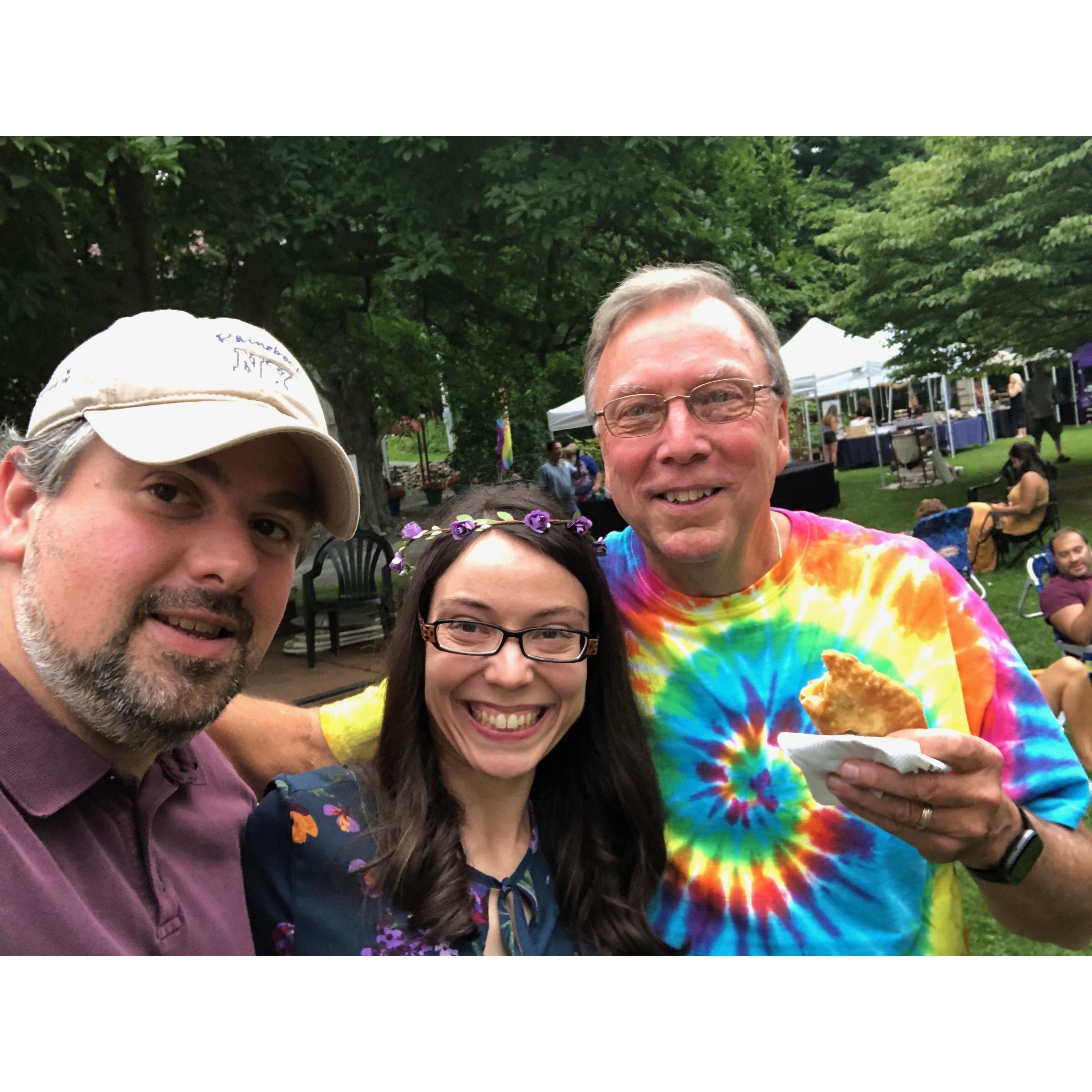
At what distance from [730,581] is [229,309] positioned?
5.87m

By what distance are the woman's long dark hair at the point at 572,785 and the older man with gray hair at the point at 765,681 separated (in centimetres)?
9

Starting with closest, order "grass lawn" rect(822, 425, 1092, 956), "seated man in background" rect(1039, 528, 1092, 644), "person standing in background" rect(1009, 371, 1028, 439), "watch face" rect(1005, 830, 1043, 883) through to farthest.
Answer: "watch face" rect(1005, 830, 1043, 883) < "grass lawn" rect(822, 425, 1092, 956) < "seated man in background" rect(1039, 528, 1092, 644) < "person standing in background" rect(1009, 371, 1028, 439)

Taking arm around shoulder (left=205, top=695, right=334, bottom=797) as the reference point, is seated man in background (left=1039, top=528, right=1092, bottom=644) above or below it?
below

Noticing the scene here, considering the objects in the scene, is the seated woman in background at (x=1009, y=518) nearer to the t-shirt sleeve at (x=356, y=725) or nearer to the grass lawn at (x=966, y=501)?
the grass lawn at (x=966, y=501)

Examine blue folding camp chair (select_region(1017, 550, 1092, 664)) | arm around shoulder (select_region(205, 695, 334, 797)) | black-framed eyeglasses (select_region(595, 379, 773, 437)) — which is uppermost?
black-framed eyeglasses (select_region(595, 379, 773, 437))

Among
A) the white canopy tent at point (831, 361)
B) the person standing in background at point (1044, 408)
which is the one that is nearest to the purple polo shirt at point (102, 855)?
the white canopy tent at point (831, 361)

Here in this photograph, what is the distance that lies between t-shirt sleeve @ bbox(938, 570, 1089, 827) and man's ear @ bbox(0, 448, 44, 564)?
71.3 inches

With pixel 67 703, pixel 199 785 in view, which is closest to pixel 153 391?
pixel 67 703

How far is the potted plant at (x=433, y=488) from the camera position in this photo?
11.1 metres

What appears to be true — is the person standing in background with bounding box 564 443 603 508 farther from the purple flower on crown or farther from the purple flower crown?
the purple flower on crown

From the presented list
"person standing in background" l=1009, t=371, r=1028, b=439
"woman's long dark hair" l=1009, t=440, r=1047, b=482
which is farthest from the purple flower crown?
"person standing in background" l=1009, t=371, r=1028, b=439

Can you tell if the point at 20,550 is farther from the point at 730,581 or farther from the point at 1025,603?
the point at 1025,603

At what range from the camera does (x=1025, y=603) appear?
816 centimetres

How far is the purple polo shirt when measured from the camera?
1.38 metres
